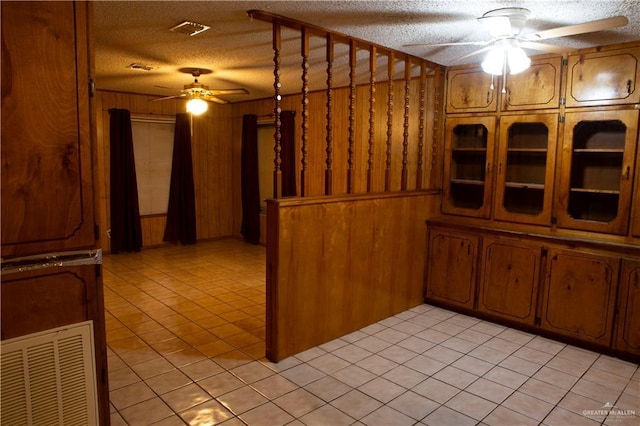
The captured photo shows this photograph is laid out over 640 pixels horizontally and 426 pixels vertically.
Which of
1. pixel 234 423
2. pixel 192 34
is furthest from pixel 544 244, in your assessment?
pixel 192 34

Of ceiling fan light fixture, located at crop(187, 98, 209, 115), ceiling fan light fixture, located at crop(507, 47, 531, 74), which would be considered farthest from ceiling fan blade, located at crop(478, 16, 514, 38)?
ceiling fan light fixture, located at crop(187, 98, 209, 115)

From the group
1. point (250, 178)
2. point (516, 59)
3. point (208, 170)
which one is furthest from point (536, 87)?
point (208, 170)

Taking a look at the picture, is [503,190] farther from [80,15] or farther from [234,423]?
[80,15]

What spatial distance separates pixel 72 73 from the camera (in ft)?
6.13

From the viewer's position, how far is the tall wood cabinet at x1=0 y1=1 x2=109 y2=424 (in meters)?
1.74

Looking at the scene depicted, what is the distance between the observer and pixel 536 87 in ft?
11.8

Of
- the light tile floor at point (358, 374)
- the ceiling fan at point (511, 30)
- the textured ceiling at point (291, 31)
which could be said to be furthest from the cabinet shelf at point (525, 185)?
the ceiling fan at point (511, 30)

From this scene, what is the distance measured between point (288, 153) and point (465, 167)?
2.75 m

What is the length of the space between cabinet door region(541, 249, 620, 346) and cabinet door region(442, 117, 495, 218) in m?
A: 0.84

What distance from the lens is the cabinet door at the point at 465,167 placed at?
13.5 feet

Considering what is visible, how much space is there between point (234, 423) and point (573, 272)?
281 cm

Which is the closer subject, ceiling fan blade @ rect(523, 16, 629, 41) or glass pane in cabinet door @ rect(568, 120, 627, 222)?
ceiling fan blade @ rect(523, 16, 629, 41)

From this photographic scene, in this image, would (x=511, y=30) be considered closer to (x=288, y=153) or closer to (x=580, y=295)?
(x=580, y=295)

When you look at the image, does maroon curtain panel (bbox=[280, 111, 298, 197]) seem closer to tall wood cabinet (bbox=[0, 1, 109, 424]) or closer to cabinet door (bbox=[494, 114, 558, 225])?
cabinet door (bbox=[494, 114, 558, 225])
